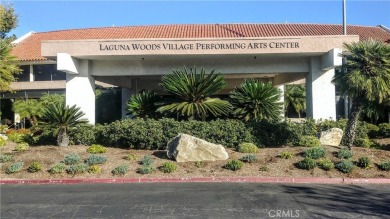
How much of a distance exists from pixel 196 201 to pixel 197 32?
2388cm

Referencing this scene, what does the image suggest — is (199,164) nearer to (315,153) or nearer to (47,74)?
(315,153)

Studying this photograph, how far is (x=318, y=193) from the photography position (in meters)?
9.55

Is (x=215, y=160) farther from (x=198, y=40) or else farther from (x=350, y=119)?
(x=198, y=40)

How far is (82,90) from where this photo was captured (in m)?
19.7

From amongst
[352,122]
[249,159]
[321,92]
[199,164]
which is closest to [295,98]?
[321,92]

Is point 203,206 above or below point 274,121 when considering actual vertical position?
below

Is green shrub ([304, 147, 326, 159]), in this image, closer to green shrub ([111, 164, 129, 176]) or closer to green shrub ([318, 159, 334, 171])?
green shrub ([318, 159, 334, 171])

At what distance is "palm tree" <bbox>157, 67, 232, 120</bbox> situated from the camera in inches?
629

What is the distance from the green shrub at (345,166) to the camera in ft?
39.6

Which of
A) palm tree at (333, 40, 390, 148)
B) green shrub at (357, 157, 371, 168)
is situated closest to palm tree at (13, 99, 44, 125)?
palm tree at (333, 40, 390, 148)

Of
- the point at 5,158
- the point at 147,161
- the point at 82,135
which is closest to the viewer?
the point at 147,161

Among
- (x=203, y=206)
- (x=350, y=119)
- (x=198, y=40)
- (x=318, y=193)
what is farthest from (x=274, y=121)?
(x=203, y=206)

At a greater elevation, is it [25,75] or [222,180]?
[25,75]

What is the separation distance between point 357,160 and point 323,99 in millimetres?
6860
